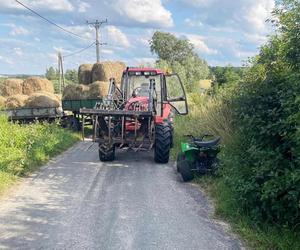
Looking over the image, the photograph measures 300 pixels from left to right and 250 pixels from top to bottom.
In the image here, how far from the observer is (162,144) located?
1080cm

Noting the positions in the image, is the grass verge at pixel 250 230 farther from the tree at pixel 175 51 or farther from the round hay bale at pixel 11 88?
the tree at pixel 175 51

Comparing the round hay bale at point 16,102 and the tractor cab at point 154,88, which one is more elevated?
the tractor cab at point 154,88

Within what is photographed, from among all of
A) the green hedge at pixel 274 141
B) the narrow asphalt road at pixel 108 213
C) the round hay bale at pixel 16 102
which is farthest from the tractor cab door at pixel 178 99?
the round hay bale at pixel 16 102

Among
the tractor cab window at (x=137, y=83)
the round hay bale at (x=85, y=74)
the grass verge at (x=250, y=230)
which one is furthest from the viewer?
the round hay bale at (x=85, y=74)

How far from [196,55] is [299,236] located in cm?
4571

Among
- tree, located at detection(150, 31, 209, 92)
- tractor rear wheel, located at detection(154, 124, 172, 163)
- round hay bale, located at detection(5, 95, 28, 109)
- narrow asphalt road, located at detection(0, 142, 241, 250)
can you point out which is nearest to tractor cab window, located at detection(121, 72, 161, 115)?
tractor rear wheel, located at detection(154, 124, 172, 163)

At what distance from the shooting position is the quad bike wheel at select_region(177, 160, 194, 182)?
878 centimetres

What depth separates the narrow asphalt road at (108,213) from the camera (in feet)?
18.1

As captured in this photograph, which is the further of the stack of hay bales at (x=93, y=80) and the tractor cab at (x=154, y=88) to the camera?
the stack of hay bales at (x=93, y=80)

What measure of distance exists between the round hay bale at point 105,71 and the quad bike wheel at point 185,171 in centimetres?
1397

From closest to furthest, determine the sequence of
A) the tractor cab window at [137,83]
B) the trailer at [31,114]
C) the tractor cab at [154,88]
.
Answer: the tractor cab at [154,88]
the tractor cab window at [137,83]
the trailer at [31,114]

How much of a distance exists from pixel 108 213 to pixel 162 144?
4.30 m

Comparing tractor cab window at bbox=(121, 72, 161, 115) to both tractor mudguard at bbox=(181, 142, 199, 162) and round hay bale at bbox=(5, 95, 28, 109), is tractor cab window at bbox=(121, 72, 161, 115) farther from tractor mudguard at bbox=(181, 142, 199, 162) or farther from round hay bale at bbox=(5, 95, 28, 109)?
round hay bale at bbox=(5, 95, 28, 109)

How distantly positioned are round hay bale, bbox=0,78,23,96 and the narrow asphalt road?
61.8 ft
